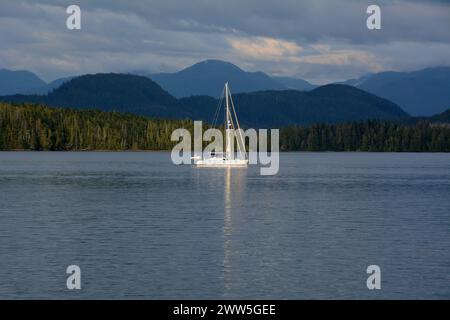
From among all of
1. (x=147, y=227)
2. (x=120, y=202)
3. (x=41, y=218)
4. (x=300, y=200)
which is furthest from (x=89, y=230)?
(x=300, y=200)

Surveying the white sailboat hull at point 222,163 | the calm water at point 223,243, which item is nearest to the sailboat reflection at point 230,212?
the calm water at point 223,243

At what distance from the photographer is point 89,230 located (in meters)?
64.8

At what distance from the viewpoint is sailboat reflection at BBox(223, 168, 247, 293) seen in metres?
47.6

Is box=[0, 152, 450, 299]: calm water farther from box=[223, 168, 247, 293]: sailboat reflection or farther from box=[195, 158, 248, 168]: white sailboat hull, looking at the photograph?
box=[195, 158, 248, 168]: white sailboat hull

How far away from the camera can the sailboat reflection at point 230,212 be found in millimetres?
47562

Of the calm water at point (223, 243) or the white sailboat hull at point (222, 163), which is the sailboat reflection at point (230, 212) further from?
the white sailboat hull at point (222, 163)

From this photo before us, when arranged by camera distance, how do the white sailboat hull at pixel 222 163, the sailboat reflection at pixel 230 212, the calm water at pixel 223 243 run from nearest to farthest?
1. the calm water at pixel 223 243
2. the sailboat reflection at pixel 230 212
3. the white sailboat hull at pixel 222 163

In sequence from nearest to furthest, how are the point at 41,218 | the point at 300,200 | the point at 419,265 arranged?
the point at 419,265 < the point at 41,218 < the point at 300,200

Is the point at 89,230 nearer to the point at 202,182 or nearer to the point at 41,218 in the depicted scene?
the point at 41,218

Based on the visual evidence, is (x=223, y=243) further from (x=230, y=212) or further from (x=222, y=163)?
(x=222, y=163)

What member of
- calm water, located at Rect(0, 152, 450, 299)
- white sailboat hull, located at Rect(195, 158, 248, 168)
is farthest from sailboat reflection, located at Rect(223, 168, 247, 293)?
white sailboat hull, located at Rect(195, 158, 248, 168)

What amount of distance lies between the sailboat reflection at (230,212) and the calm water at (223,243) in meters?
0.13
